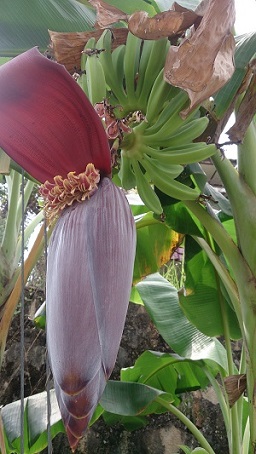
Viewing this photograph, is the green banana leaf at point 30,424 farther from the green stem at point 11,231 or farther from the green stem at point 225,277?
the green stem at point 225,277

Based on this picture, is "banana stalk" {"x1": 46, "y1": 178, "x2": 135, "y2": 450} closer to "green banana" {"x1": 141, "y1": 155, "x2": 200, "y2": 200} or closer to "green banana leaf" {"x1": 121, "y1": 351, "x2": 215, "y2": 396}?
"green banana" {"x1": 141, "y1": 155, "x2": 200, "y2": 200}

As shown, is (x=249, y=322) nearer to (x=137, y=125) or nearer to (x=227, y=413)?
(x=137, y=125)

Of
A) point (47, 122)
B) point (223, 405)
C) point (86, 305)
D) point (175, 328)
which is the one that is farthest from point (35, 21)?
→ point (223, 405)

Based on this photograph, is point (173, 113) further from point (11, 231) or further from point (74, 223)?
point (11, 231)

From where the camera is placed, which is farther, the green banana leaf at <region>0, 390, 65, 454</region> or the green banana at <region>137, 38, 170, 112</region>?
the green banana leaf at <region>0, 390, 65, 454</region>

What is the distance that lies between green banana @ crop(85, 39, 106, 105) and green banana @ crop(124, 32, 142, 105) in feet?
0.17

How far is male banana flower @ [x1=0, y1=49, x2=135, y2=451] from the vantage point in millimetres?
387

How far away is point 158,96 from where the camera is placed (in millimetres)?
566

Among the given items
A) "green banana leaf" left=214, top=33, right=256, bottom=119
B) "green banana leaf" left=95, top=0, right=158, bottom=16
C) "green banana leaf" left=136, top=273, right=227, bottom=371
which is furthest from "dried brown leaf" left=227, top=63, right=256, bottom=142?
"green banana leaf" left=136, top=273, right=227, bottom=371

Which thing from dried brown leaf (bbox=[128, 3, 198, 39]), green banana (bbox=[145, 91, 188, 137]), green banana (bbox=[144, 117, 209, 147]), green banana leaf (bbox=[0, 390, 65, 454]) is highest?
dried brown leaf (bbox=[128, 3, 198, 39])

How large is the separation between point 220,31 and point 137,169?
19 cm

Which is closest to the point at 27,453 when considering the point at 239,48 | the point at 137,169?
the point at 137,169

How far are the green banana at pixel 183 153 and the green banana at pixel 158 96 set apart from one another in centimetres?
4

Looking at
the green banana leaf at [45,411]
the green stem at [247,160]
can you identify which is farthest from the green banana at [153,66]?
the green banana leaf at [45,411]
